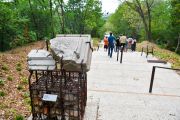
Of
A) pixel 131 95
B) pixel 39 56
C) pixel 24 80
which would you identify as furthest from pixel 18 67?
pixel 39 56

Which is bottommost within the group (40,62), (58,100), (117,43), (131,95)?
(131,95)

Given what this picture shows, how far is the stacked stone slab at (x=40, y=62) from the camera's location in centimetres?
512

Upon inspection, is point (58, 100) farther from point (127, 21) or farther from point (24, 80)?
point (127, 21)

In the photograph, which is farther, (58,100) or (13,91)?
(13,91)

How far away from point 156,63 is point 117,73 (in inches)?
178

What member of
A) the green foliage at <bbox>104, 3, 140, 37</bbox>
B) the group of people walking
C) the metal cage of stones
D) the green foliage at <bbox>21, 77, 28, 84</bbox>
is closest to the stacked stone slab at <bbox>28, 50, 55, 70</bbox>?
the metal cage of stones

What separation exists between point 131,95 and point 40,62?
4.12 m

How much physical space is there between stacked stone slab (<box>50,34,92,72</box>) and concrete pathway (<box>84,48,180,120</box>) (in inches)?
69.2

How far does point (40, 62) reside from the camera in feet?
17.0

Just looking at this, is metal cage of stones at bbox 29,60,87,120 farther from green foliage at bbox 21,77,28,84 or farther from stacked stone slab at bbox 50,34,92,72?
green foliage at bbox 21,77,28,84

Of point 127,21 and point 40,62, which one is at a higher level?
point 40,62

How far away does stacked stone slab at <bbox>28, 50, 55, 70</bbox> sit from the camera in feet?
16.8

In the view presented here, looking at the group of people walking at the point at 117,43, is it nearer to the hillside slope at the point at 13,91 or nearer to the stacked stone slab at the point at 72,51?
the hillside slope at the point at 13,91

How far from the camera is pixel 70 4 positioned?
36.7 meters
